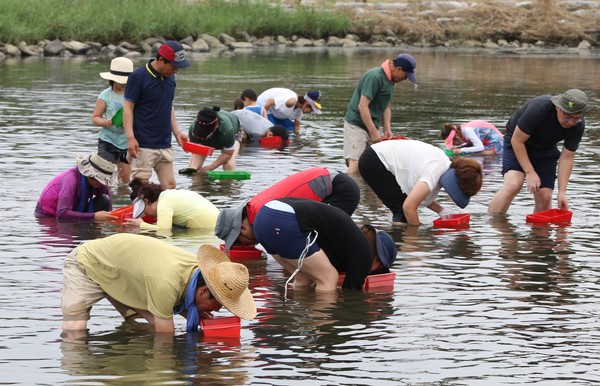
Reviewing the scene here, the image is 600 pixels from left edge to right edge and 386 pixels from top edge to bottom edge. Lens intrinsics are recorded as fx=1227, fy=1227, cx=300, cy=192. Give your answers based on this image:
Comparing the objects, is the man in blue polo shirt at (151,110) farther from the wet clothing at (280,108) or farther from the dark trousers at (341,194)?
the wet clothing at (280,108)

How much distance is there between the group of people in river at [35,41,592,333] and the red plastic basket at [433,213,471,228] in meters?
0.11

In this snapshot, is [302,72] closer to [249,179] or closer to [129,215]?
[249,179]

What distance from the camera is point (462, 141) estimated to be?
17844 mm

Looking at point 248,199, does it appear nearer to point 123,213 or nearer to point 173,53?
point 123,213

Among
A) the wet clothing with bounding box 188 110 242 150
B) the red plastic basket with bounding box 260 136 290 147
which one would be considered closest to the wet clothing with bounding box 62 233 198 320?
the wet clothing with bounding box 188 110 242 150

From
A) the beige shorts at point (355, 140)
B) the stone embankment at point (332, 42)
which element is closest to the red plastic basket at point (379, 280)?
the beige shorts at point (355, 140)

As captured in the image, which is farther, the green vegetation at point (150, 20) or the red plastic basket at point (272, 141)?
the green vegetation at point (150, 20)

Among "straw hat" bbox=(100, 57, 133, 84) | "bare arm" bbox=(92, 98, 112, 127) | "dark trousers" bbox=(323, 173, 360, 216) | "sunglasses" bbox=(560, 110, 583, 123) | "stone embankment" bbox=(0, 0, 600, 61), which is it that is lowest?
"stone embankment" bbox=(0, 0, 600, 61)

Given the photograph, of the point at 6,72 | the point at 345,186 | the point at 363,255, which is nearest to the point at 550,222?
the point at 345,186

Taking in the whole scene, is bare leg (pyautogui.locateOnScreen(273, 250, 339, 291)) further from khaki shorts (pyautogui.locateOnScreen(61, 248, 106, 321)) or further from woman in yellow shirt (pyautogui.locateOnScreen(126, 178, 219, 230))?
woman in yellow shirt (pyautogui.locateOnScreen(126, 178, 219, 230))

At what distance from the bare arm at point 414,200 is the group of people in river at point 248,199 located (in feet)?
0.04

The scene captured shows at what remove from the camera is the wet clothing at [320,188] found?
31.8ft

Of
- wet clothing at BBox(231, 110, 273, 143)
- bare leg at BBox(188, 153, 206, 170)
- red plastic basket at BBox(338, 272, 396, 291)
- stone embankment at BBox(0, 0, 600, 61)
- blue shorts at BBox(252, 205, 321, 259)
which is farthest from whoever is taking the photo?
stone embankment at BBox(0, 0, 600, 61)

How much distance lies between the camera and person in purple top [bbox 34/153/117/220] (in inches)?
433
